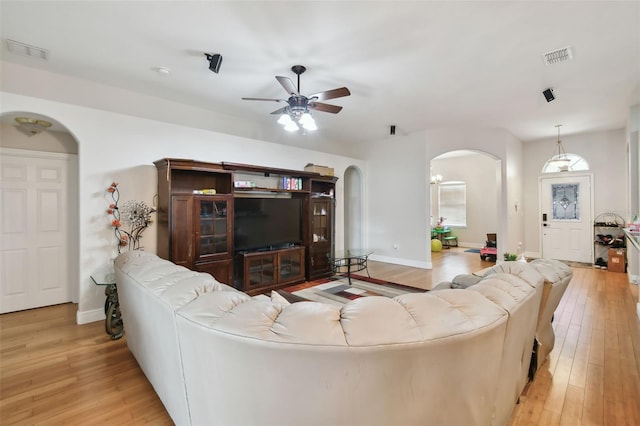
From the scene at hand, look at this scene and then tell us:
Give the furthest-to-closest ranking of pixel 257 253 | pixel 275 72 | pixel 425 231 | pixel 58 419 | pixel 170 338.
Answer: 1. pixel 425 231
2. pixel 257 253
3. pixel 275 72
4. pixel 58 419
5. pixel 170 338

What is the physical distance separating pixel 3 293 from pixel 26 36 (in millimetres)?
3156

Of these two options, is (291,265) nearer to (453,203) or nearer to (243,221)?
(243,221)

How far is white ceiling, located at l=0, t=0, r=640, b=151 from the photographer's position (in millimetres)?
2326

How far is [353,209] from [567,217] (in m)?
5.34

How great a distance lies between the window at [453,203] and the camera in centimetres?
945

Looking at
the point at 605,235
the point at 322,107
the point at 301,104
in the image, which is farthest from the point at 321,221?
the point at 605,235

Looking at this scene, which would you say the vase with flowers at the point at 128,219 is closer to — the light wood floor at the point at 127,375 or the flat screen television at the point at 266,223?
the light wood floor at the point at 127,375

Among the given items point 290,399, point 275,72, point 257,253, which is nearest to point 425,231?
point 257,253

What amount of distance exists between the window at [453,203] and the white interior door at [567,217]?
244 centimetres

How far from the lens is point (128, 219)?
3.57m

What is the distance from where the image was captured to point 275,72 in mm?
3354

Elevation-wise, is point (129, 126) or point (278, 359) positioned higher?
point (129, 126)

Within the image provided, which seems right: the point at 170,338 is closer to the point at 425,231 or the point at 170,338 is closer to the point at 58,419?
the point at 58,419

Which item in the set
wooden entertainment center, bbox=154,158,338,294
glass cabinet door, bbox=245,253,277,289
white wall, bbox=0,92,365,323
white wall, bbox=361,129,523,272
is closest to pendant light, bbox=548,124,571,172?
white wall, bbox=361,129,523,272
